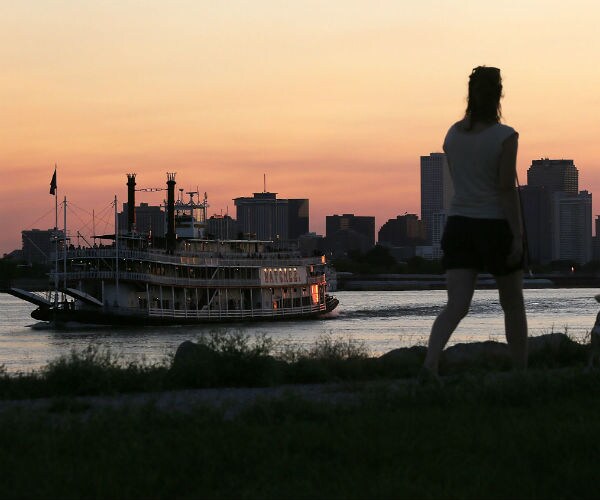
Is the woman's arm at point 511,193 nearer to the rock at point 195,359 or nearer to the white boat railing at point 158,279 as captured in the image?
the rock at point 195,359

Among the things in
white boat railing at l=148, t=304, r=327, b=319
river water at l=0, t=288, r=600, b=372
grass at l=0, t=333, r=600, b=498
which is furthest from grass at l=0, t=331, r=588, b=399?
white boat railing at l=148, t=304, r=327, b=319

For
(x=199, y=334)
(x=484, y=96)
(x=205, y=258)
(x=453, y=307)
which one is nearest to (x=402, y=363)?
(x=453, y=307)

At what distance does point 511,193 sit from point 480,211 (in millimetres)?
239

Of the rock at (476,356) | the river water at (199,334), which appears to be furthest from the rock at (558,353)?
the river water at (199,334)

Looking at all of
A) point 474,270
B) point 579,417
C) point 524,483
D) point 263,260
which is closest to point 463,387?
point 474,270

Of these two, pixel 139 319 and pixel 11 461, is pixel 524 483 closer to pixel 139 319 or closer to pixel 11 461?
pixel 11 461

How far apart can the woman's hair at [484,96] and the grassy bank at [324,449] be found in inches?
73.1

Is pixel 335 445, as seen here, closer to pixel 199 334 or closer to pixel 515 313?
pixel 515 313

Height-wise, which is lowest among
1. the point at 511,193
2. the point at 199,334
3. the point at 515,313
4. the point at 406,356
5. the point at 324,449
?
the point at 199,334

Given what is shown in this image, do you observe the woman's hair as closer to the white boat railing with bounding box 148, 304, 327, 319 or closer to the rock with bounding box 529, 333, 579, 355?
the rock with bounding box 529, 333, 579, 355

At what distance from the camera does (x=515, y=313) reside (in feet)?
28.2

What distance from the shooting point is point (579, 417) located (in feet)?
22.5

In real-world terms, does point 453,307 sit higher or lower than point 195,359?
higher

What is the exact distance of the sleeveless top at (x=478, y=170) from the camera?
820 centimetres
